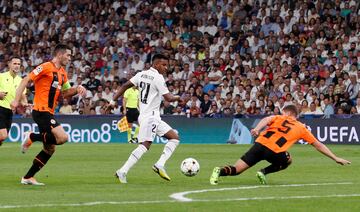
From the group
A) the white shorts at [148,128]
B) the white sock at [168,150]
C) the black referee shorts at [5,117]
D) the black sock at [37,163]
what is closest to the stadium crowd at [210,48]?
the black referee shorts at [5,117]

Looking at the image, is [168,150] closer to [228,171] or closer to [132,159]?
[132,159]

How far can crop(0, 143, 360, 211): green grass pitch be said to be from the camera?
11945 millimetres

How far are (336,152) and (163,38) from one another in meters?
15.1

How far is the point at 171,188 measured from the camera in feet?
48.8

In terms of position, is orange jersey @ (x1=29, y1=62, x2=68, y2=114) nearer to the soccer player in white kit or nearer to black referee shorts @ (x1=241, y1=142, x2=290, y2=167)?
the soccer player in white kit

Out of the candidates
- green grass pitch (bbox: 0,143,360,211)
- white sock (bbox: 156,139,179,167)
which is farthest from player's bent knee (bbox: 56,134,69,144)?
white sock (bbox: 156,139,179,167)

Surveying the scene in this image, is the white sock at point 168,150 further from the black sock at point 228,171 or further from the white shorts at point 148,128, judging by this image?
the black sock at point 228,171

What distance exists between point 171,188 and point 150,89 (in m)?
2.48

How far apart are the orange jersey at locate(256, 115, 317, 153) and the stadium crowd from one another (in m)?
15.6

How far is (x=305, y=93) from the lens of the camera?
113ft

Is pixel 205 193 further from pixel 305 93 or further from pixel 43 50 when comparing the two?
pixel 43 50

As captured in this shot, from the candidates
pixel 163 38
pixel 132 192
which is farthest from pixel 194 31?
pixel 132 192

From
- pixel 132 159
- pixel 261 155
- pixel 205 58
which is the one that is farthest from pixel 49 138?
pixel 205 58

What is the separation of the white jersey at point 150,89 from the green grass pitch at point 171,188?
4.04 ft
